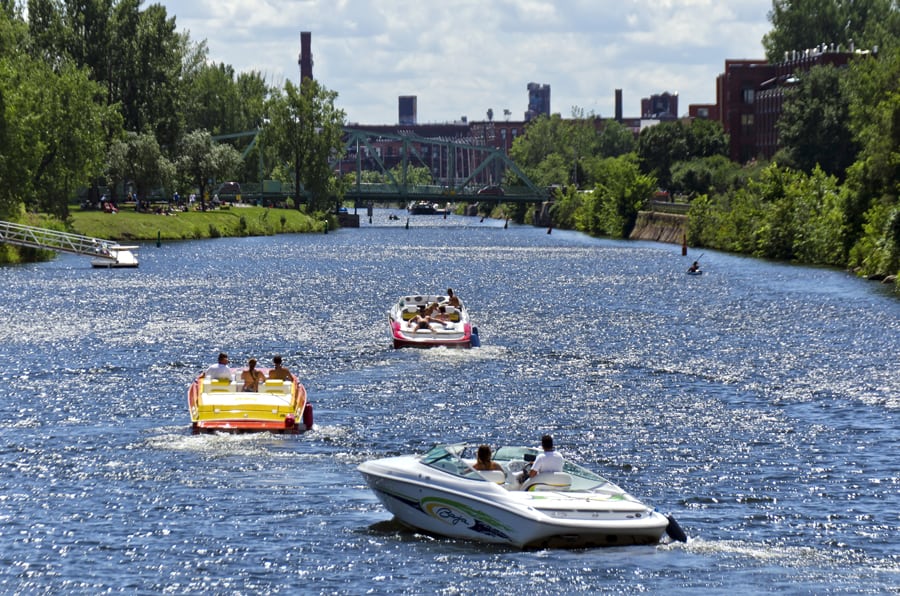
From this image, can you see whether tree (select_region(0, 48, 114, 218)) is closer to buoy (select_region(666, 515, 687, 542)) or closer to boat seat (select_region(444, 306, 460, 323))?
boat seat (select_region(444, 306, 460, 323))

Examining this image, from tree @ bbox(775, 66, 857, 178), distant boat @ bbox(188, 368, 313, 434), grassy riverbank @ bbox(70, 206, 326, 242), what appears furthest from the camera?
tree @ bbox(775, 66, 857, 178)

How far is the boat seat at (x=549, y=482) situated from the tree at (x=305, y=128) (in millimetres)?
162338

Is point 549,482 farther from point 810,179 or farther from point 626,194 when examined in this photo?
point 626,194

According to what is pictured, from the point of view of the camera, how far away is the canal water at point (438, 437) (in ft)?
93.5

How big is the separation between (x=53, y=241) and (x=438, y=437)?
82221 mm

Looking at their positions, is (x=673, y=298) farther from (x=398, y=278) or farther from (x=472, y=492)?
(x=472, y=492)

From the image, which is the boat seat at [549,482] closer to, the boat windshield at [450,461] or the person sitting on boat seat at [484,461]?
the person sitting on boat seat at [484,461]

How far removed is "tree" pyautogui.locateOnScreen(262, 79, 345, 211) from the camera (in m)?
189

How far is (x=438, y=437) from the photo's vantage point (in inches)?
1618

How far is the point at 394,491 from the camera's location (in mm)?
30875

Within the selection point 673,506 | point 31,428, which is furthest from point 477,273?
point 673,506

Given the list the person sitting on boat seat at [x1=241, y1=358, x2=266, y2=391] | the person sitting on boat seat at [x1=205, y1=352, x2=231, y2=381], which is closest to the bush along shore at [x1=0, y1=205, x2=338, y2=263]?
the person sitting on boat seat at [x1=205, y1=352, x2=231, y2=381]

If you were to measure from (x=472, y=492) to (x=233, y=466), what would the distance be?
9.11 meters

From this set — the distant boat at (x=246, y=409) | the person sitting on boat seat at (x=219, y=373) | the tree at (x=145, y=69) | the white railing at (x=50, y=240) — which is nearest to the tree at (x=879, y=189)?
the white railing at (x=50, y=240)
